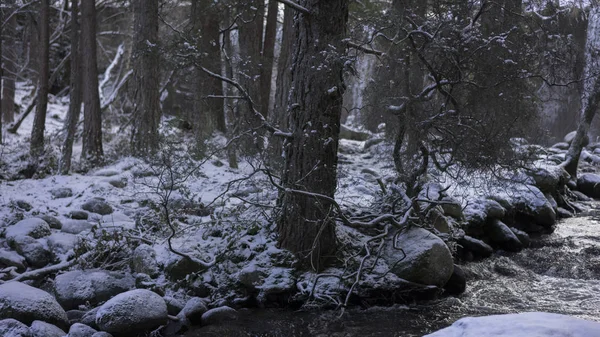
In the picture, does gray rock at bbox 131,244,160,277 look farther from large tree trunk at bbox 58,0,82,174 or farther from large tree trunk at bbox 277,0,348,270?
large tree trunk at bbox 58,0,82,174

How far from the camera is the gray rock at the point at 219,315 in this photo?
20.7 feet

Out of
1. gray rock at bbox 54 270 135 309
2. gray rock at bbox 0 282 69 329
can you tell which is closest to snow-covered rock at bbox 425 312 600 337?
gray rock at bbox 0 282 69 329

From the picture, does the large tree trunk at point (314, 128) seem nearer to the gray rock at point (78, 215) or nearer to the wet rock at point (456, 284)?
the wet rock at point (456, 284)

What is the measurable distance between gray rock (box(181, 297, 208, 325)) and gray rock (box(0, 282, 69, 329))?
1288mm

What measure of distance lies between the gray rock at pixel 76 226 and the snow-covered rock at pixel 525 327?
6.47 meters

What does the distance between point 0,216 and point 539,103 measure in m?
9.08

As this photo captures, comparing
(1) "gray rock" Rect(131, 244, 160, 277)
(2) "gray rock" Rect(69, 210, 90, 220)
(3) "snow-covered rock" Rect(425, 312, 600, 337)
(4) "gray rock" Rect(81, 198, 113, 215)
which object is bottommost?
(1) "gray rock" Rect(131, 244, 160, 277)

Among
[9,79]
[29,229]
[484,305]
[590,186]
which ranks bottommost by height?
[484,305]

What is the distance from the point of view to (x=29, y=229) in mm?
8148

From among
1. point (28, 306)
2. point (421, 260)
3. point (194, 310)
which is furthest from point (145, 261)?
point (421, 260)

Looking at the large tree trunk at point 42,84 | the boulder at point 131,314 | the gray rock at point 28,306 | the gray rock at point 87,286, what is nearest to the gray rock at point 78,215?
the gray rock at point 87,286

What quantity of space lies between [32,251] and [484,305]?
6156 mm

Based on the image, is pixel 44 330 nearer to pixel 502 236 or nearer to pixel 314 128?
pixel 314 128

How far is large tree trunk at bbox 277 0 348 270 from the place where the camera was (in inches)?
271
